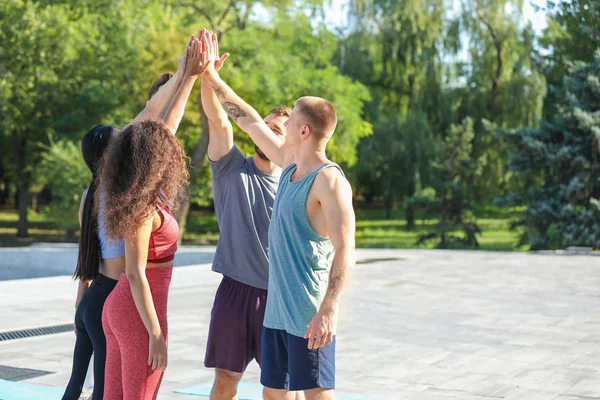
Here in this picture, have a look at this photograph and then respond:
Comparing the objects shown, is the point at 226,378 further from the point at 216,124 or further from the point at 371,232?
the point at 371,232

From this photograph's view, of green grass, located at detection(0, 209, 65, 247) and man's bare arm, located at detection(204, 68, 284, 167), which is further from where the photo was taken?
green grass, located at detection(0, 209, 65, 247)

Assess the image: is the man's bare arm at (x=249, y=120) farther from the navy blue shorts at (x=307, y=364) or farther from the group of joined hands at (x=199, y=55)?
the navy blue shorts at (x=307, y=364)

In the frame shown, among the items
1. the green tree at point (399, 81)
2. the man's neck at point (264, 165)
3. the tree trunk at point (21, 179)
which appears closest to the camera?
the man's neck at point (264, 165)

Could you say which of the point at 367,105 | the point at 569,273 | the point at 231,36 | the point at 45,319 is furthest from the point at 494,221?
the point at 45,319

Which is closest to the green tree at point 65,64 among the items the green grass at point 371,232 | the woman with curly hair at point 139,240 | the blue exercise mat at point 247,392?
the green grass at point 371,232

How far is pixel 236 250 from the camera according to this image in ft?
14.1

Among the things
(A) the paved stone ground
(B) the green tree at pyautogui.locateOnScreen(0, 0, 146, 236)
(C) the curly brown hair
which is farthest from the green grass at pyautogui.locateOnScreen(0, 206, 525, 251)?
(C) the curly brown hair

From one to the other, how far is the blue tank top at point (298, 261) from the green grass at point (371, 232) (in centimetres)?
2364

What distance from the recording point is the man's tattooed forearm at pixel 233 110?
14.3 ft

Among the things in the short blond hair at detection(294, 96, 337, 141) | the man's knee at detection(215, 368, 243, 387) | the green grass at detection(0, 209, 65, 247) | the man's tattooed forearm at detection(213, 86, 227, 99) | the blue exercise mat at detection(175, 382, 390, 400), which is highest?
the man's tattooed forearm at detection(213, 86, 227, 99)

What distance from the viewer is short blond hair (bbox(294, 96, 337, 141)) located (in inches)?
140

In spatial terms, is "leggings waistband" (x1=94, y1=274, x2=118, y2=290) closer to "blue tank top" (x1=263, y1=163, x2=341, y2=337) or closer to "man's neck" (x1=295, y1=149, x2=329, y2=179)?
"blue tank top" (x1=263, y1=163, x2=341, y2=337)

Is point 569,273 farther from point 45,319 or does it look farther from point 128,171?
point 128,171

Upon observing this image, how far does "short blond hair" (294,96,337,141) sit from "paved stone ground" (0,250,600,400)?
2745 millimetres
